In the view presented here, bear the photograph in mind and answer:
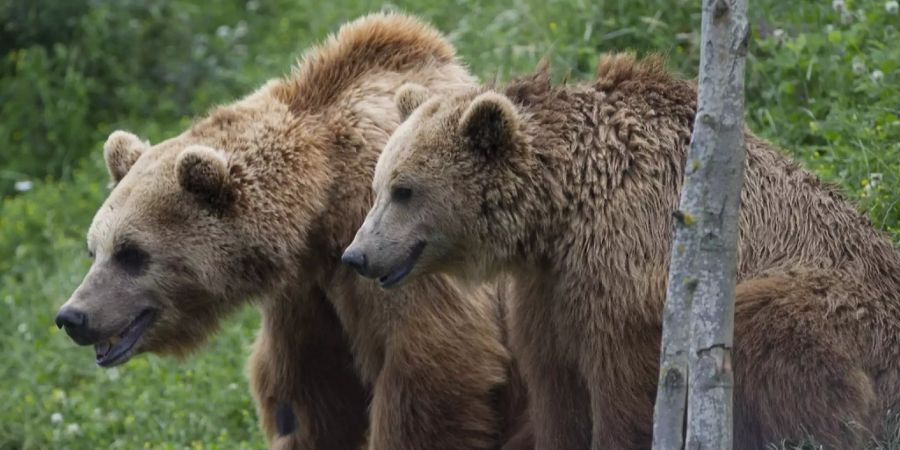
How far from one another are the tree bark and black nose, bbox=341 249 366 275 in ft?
4.69

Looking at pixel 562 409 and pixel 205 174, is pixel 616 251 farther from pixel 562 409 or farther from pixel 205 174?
pixel 205 174

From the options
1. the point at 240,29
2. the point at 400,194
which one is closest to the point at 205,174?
the point at 400,194

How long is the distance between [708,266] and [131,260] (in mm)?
2808

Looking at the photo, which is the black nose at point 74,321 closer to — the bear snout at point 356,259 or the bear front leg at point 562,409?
the bear snout at point 356,259

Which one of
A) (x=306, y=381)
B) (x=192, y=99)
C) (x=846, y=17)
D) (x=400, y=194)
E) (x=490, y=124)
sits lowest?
(x=306, y=381)

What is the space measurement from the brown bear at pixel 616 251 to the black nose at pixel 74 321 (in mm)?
1357

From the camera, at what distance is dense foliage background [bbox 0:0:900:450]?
9195 mm

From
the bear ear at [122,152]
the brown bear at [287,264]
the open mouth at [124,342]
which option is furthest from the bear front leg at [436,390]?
the bear ear at [122,152]

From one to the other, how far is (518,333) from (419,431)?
0.73 m

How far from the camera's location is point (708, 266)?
5.47 meters

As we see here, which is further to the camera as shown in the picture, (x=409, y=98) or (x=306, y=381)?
(x=306, y=381)

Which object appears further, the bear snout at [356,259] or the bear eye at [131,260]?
the bear eye at [131,260]

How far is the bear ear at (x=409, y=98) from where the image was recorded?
23.3 ft

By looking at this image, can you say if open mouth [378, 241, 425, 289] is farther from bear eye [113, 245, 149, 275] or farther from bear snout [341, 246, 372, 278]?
bear eye [113, 245, 149, 275]
